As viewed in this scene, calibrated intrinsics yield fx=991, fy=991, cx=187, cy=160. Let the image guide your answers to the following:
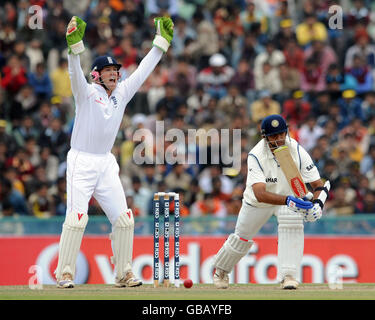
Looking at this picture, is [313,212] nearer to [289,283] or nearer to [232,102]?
[289,283]

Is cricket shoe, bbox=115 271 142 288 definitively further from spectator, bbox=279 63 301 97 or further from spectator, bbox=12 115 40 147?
spectator, bbox=279 63 301 97

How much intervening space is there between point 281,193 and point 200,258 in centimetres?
427

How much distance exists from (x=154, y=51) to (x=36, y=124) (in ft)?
23.0

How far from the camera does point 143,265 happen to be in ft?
46.8


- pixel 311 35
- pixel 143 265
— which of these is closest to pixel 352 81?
pixel 311 35

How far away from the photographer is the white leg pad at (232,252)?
34.3 ft

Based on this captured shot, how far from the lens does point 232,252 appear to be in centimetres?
1050

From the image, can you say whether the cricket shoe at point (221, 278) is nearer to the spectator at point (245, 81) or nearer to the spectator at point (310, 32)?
the spectator at point (245, 81)

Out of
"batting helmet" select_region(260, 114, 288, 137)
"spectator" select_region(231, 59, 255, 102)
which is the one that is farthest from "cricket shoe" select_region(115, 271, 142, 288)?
"spectator" select_region(231, 59, 255, 102)

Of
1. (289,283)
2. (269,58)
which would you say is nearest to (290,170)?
(289,283)

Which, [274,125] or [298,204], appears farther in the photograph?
[274,125]

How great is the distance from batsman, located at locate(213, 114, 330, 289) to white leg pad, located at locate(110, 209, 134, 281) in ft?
3.48

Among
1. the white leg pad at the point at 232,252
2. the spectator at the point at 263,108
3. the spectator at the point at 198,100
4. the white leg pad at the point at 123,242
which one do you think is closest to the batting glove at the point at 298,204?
the white leg pad at the point at 232,252

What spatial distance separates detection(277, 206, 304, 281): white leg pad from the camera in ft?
33.0
